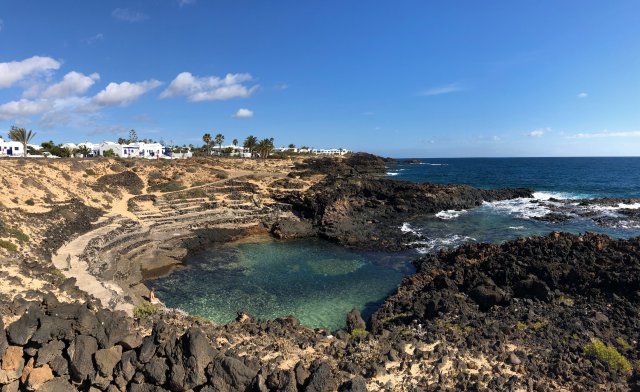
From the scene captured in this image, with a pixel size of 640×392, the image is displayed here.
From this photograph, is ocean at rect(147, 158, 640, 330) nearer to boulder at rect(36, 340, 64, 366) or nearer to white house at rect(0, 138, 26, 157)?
boulder at rect(36, 340, 64, 366)

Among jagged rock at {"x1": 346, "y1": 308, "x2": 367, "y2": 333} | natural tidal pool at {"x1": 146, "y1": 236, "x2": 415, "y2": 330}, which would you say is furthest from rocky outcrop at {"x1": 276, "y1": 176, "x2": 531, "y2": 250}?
jagged rock at {"x1": 346, "y1": 308, "x2": 367, "y2": 333}

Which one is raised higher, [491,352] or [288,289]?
[491,352]

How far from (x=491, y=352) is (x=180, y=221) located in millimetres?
34811

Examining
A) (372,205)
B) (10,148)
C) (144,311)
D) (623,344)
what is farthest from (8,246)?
(10,148)

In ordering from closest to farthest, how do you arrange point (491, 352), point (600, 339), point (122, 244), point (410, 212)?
point (491, 352) → point (600, 339) → point (122, 244) → point (410, 212)

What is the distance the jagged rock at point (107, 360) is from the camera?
37.3 feet

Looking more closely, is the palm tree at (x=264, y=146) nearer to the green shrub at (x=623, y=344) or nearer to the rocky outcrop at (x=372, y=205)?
the rocky outcrop at (x=372, y=205)

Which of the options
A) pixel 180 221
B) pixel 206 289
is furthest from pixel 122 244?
pixel 206 289

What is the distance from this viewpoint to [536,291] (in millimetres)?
18953

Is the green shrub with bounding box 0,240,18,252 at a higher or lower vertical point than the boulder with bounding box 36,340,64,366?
higher

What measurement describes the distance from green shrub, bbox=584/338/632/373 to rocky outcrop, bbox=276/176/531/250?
21019mm

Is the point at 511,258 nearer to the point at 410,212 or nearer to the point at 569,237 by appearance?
the point at 569,237

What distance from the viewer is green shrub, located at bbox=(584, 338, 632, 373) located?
39.6 feet

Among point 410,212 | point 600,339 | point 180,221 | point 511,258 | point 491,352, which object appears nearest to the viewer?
point 491,352
